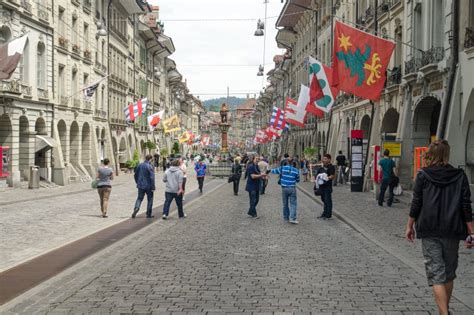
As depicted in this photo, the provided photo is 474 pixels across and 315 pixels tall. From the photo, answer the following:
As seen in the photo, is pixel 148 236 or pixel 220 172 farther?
pixel 220 172

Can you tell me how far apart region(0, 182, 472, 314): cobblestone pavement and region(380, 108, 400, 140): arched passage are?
15560 mm

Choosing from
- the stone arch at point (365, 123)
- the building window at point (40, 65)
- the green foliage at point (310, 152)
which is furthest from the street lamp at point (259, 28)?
the building window at point (40, 65)

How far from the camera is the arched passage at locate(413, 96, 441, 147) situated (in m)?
23.7

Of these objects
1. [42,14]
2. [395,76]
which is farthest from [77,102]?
[395,76]

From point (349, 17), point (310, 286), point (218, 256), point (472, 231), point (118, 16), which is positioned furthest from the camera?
point (118, 16)

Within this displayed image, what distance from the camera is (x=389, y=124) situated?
29.4m

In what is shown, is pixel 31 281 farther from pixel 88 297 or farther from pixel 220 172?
pixel 220 172

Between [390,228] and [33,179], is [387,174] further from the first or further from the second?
[33,179]

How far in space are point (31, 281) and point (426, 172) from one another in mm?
5183

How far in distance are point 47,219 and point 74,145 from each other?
2485 centimetres

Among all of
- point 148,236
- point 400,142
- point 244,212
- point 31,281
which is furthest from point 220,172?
point 31,281

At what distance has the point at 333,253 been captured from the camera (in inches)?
419

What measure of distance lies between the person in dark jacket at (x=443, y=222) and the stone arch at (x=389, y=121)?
74.9ft

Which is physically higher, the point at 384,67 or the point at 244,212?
the point at 384,67
